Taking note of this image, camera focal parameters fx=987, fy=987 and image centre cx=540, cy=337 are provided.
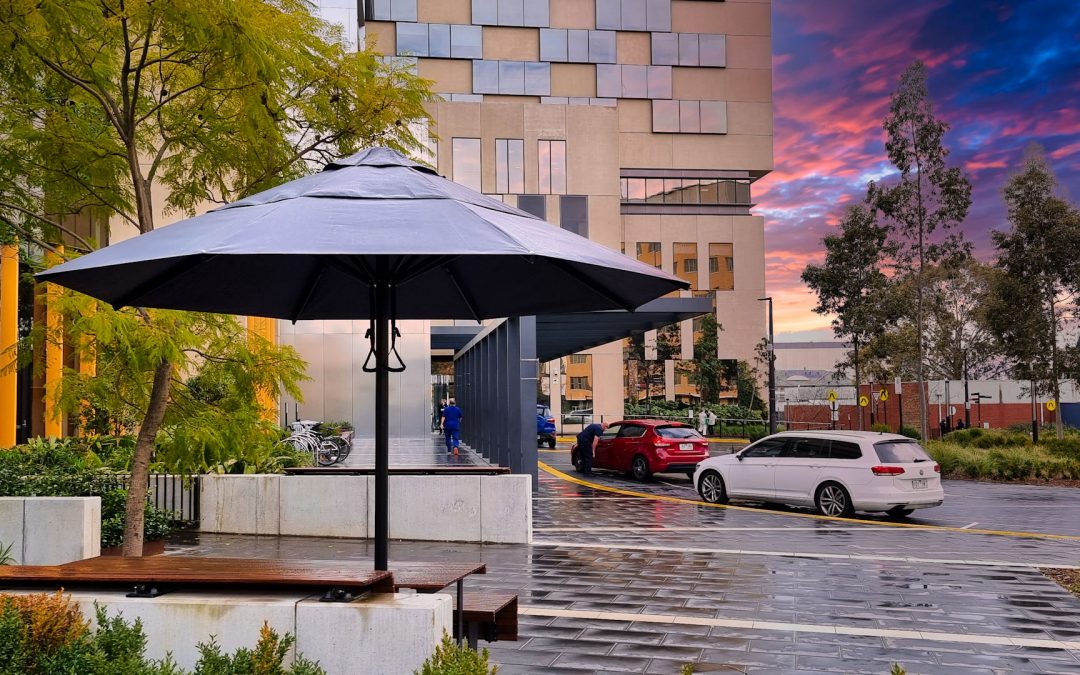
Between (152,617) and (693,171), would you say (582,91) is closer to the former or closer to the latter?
(693,171)

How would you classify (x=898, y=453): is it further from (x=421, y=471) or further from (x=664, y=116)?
(x=664, y=116)

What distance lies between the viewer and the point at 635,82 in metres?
69.1

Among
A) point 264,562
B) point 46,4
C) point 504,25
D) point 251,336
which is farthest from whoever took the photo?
point 504,25

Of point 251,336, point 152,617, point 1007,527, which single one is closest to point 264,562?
point 152,617

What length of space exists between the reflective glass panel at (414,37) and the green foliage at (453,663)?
6495 centimetres

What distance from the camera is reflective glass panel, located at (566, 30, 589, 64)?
68.1 meters

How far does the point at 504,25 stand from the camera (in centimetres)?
6738

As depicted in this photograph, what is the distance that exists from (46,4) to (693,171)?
211ft

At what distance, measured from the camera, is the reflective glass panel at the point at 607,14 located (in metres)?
68.6

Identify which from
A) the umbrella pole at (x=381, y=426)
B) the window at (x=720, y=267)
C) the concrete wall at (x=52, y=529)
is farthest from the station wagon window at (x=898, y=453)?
the window at (x=720, y=267)

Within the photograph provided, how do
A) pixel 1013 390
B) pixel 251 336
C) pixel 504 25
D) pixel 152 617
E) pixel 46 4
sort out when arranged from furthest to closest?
1. pixel 504 25
2. pixel 1013 390
3. pixel 251 336
4. pixel 46 4
5. pixel 152 617

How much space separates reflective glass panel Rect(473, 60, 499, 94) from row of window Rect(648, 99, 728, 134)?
11.3 metres

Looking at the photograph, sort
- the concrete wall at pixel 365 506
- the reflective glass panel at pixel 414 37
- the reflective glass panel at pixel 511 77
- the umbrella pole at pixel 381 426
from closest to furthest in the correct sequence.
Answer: the umbrella pole at pixel 381 426 → the concrete wall at pixel 365 506 → the reflective glass panel at pixel 414 37 → the reflective glass panel at pixel 511 77

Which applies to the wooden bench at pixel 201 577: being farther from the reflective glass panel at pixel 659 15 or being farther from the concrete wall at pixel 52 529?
the reflective glass panel at pixel 659 15
